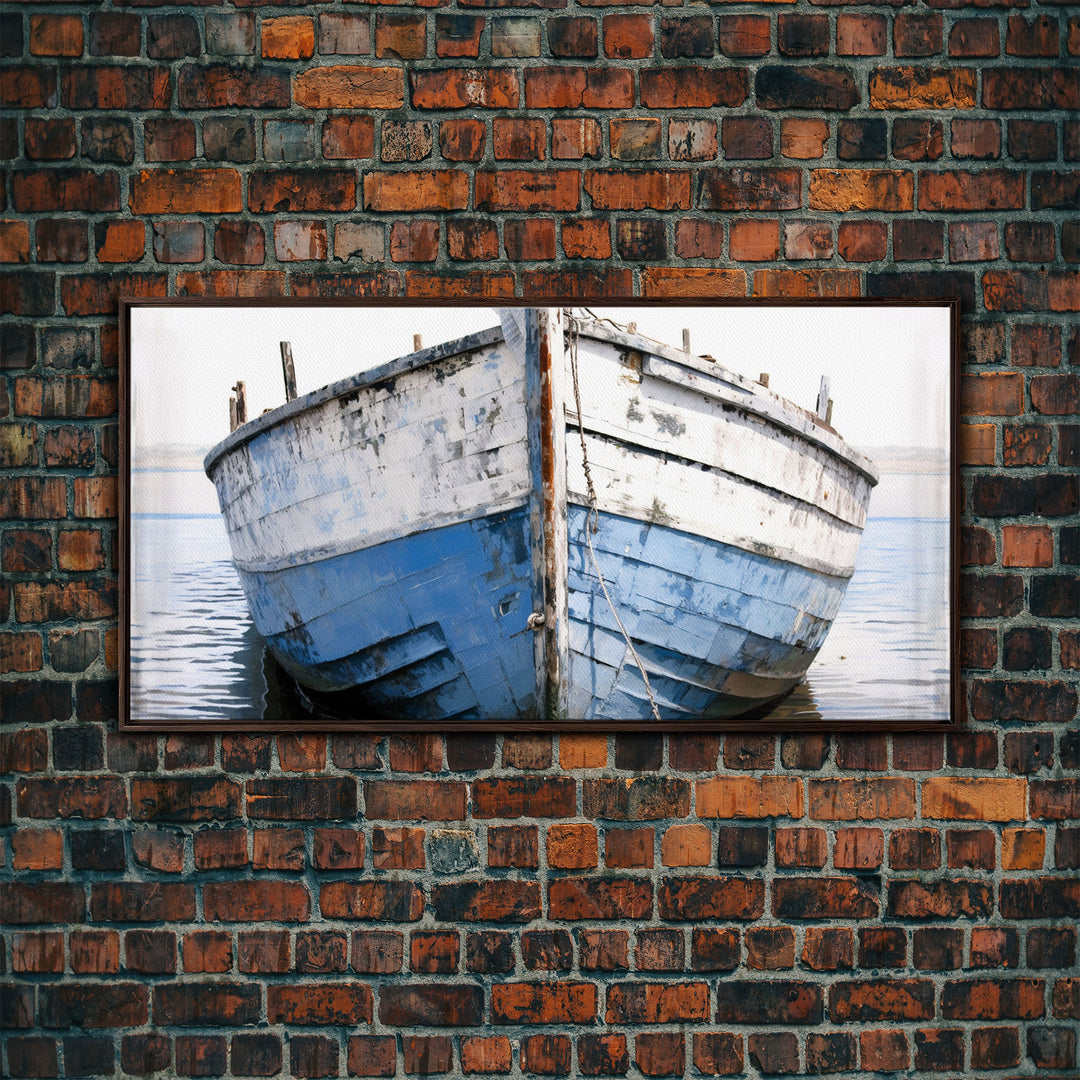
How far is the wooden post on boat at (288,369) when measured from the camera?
6.56ft

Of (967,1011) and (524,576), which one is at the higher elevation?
(524,576)

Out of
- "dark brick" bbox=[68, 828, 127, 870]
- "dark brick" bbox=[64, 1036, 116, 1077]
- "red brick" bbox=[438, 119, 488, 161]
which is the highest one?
"red brick" bbox=[438, 119, 488, 161]

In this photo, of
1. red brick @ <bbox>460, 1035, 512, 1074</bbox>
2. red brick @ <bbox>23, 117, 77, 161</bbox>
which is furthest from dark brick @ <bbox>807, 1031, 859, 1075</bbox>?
red brick @ <bbox>23, 117, 77, 161</bbox>

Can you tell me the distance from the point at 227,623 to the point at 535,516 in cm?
60

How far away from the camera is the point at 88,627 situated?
6.70 feet

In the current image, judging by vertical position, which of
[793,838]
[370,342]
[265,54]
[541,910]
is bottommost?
[541,910]

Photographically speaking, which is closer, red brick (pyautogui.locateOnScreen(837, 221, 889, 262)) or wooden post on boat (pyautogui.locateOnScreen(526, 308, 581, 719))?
wooden post on boat (pyautogui.locateOnScreen(526, 308, 581, 719))

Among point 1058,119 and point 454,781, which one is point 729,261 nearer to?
point 1058,119

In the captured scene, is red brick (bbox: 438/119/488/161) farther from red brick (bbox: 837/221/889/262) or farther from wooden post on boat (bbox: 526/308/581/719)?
red brick (bbox: 837/221/889/262)

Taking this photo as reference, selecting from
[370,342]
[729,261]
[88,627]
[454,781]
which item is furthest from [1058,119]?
[88,627]

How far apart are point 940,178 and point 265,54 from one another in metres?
1.26

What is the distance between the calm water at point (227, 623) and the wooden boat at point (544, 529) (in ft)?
0.12

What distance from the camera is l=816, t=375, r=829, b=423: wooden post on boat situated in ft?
6.56

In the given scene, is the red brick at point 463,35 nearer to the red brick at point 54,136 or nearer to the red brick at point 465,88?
the red brick at point 465,88
